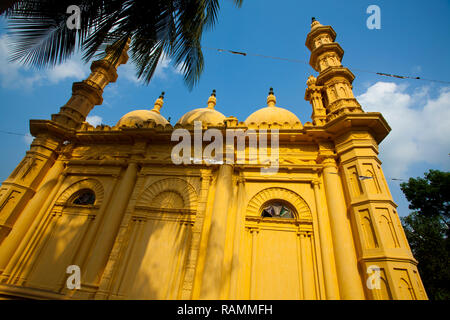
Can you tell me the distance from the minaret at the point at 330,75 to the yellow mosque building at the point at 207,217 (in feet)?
0.22

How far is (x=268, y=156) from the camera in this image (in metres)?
8.34

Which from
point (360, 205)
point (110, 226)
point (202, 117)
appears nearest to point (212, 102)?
point (202, 117)

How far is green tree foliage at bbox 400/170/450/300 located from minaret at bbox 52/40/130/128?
23425 millimetres

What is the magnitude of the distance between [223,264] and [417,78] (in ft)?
26.8

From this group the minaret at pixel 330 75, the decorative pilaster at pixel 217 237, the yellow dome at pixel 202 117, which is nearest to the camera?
the decorative pilaster at pixel 217 237

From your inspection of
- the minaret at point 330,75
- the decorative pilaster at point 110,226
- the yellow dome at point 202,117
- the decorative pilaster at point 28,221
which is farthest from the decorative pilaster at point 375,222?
the decorative pilaster at point 28,221

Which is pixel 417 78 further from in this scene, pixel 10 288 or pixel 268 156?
pixel 10 288

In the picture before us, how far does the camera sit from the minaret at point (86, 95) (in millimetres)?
10164

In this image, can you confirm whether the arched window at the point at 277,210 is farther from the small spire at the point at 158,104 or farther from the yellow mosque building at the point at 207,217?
the small spire at the point at 158,104

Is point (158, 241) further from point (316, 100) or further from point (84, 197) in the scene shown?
point (316, 100)

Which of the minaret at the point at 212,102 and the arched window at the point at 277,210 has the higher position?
the minaret at the point at 212,102

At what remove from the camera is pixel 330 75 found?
973 cm

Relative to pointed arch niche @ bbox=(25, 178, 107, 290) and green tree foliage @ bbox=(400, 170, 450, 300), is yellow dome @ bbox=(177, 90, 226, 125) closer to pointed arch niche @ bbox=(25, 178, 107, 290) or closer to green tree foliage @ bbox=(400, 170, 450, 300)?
pointed arch niche @ bbox=(25, 178, 107, 290)

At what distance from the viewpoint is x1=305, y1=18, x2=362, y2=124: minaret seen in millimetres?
8648
